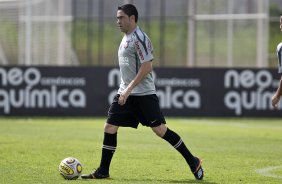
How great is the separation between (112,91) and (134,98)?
1442 cm

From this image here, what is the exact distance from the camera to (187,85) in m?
25.9

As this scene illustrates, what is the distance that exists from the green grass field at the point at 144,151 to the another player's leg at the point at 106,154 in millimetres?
195

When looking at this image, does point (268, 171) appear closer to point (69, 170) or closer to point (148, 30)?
point (69, 170)

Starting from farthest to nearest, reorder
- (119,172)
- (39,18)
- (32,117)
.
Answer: (39,18)
(32,117)
(119,172)

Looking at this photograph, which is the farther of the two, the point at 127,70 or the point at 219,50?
the point at 219,50

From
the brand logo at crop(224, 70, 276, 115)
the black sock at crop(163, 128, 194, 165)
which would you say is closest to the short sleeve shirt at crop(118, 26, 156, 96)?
the black sock at crop(163, 128, 194, 165)

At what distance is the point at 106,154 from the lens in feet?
37.0

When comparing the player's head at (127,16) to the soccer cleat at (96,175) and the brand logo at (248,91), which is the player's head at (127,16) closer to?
the soccer cleat at (96,175)

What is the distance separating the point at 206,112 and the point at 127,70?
48.6 ft

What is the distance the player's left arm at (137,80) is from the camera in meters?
10.9

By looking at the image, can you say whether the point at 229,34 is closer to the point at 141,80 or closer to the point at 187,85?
the point at 187,85

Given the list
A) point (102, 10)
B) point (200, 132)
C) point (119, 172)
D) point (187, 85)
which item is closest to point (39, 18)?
point (102, 10)

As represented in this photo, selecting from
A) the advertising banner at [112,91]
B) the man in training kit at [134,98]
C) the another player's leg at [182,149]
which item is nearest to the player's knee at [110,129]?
the man in training kit at [134,98]

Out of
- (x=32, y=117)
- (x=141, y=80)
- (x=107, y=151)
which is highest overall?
(x=141, y=80)
